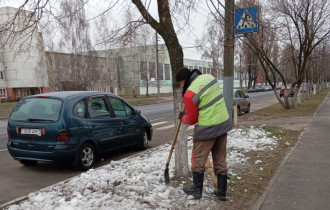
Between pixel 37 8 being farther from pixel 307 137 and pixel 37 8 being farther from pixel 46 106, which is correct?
pixel 307 137

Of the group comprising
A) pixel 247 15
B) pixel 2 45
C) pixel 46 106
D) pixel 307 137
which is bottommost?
pixel 307 137

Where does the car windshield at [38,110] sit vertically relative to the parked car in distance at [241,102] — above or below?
above

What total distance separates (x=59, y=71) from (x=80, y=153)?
3518 cm

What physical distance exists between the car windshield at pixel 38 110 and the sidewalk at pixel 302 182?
162 inches

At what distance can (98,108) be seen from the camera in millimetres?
6738

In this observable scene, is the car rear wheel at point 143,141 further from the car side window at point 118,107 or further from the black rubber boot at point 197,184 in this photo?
the black rubber boot at point 197,184

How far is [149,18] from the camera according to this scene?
190 inches

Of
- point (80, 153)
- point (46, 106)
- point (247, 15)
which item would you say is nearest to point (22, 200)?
point (80, 153)

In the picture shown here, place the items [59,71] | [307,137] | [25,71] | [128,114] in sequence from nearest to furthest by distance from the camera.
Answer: [128,114] → [307,137] → [59,71] → [25,71]

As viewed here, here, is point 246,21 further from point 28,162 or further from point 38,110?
point 28,162

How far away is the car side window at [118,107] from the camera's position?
7.24 m

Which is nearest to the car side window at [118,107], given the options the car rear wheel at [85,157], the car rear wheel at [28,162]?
the car rear wheel at [85,157]

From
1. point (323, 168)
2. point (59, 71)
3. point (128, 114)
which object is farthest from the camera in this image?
point (59, 71)

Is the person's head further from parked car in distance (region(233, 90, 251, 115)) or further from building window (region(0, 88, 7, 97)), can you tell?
building window (region(0, 88, 7, 97))
